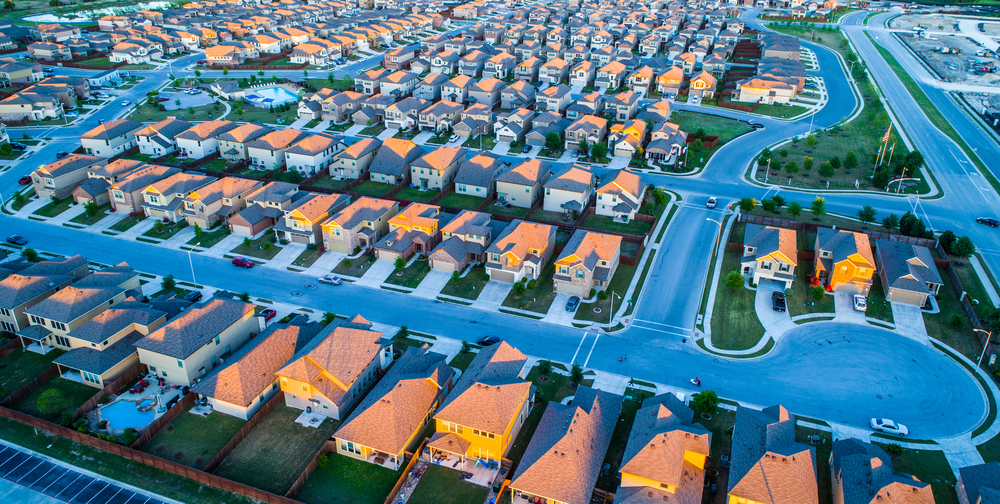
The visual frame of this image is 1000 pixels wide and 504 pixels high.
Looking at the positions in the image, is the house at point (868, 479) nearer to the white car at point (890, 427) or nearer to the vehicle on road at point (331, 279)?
the white car at point (890, 427)

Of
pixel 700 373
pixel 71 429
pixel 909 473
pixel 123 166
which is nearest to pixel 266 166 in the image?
pixel 123 166

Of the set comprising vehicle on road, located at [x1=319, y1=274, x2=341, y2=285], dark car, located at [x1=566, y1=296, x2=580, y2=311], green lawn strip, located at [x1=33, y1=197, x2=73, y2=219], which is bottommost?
green lawn strip, located at [x1=33, y1=197, x2=73, y2=219]

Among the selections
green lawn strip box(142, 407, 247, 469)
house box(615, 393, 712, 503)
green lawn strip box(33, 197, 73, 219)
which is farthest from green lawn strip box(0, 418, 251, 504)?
green lawn strip box(33, 197, 73, 219)

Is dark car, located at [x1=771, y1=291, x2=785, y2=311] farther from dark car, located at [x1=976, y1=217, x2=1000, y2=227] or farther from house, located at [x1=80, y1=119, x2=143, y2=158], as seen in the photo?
house, located at [x1=80, y1=119, x2=143, y2=158]

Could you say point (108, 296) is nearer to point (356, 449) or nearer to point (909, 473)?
point (356, 449)

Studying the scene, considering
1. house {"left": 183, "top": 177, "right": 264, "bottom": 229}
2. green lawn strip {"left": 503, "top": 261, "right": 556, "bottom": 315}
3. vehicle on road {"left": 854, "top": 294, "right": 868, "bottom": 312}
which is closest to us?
vehicle on road {"left": 854, "top": 294, "right": 868, "bottom": 312}

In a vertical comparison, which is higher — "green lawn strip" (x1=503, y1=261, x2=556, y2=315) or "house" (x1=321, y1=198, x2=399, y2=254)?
"house" (x1=321, y1=198, x2=399, y2=254)
